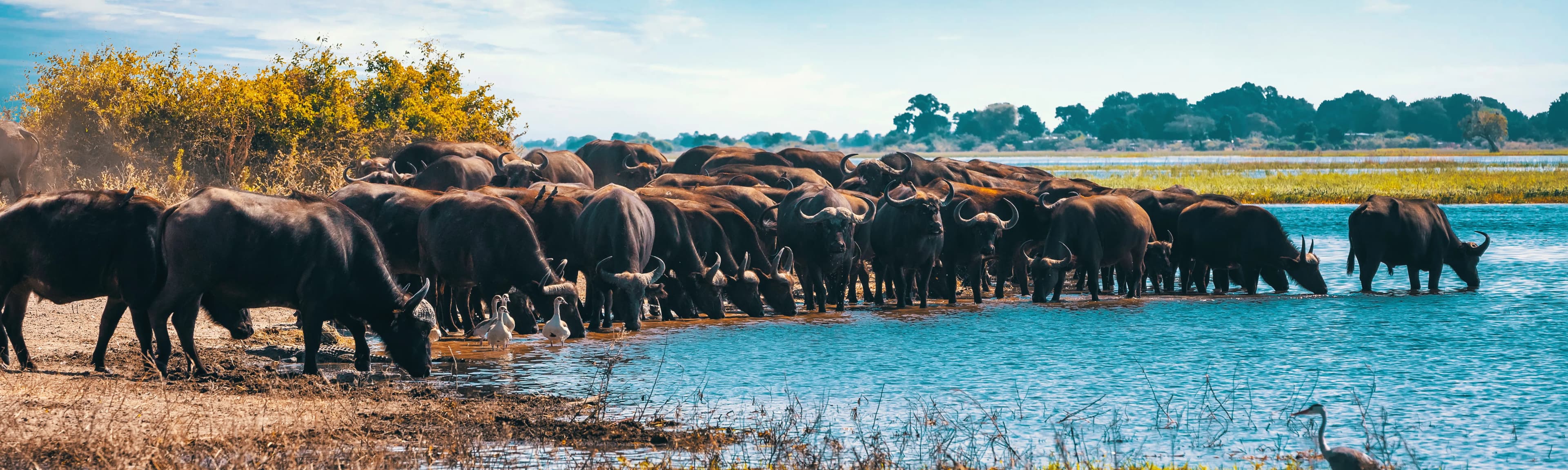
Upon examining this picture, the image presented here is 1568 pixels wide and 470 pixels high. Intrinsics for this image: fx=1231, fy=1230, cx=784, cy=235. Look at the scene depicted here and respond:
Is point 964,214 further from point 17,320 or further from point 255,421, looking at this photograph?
point 17,320

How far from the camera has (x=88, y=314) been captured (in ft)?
43.7

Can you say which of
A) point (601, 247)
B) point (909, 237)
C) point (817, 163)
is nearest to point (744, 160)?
point (817, 163)

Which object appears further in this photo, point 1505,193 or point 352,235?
point 1505,193

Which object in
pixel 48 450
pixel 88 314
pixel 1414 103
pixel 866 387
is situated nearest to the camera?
pixel 48 450

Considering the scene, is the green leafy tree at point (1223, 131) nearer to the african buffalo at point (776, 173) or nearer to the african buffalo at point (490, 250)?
the african buffalo at point (776, 173)

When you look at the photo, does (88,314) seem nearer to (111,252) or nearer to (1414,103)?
(111,252)

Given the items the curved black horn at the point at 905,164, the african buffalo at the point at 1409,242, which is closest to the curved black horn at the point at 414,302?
the curved black horn at the point at 905,164

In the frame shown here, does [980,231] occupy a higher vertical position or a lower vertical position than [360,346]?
higher

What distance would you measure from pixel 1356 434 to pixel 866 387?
3.79m

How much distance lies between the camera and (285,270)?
938 cm

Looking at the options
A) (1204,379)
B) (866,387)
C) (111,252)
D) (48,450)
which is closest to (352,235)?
(111,252)

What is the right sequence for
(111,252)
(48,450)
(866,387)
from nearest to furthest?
(48,450) < (111,252) < (866,387)

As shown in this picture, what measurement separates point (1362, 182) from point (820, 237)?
44452 mm

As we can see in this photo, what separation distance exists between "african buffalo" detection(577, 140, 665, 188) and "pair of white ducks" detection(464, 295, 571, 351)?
15803 millimetres
